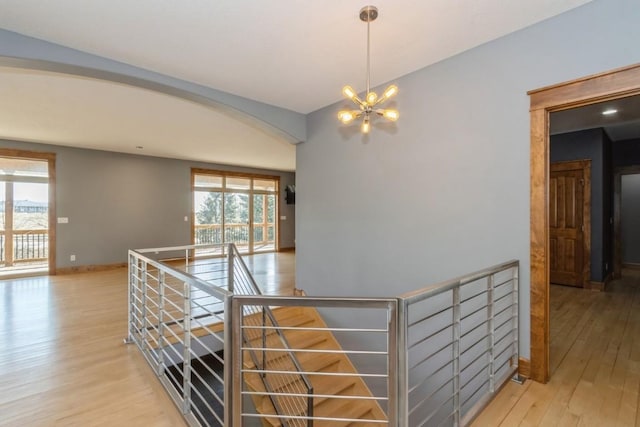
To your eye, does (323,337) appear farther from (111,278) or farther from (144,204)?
(144,204)

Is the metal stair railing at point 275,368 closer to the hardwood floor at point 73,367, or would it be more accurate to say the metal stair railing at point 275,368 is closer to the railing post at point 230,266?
the railing post at point 230,266

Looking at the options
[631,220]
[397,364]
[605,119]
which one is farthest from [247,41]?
[631,220]

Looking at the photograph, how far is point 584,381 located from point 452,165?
78.3 inches

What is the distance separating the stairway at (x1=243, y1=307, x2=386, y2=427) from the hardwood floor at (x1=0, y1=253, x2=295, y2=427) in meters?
1.25

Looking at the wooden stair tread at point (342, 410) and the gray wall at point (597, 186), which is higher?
the gray wall at point (597, 186)

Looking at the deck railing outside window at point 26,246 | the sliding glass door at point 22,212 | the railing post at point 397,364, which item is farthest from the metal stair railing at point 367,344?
the deck railing outside window at point 26,246

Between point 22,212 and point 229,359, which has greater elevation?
point 22,212

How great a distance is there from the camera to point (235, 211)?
901cm

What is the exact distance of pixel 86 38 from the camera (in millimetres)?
2410

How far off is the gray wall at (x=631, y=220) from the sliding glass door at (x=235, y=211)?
359 inches

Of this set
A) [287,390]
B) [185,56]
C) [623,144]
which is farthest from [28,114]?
[623,144]

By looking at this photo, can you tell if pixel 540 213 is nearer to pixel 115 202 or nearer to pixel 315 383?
pixel 315 383

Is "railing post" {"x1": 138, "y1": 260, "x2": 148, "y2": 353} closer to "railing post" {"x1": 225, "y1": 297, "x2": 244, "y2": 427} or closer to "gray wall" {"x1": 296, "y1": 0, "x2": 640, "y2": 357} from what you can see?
"railing post" {"x1": 225, "y1": 297, "x2": 244, "y2": 427}

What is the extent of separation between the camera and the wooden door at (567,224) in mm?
4977
